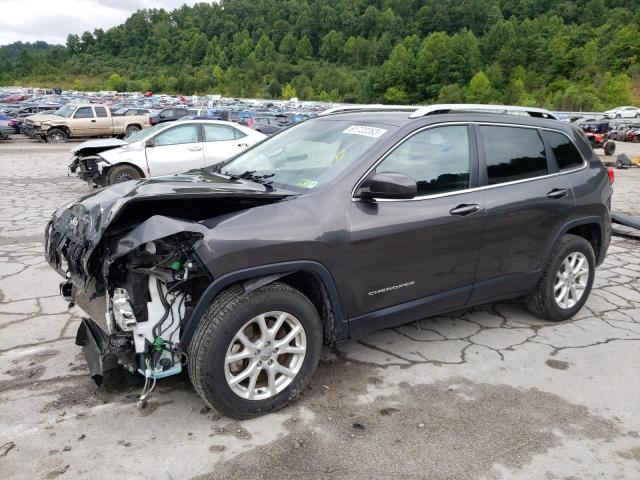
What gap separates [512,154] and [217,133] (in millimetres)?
7916

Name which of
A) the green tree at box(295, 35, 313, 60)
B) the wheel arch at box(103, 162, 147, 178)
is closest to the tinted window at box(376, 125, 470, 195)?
the wheel arch at box(103, 162, 147, 178)

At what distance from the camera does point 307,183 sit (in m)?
3.39

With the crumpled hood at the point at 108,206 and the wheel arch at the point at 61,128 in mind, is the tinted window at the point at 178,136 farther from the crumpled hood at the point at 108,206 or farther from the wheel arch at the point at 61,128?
the wheel arch at the point at 61,128

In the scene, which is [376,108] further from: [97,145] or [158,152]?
[97,145]

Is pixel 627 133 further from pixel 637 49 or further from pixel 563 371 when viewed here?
pixel 637 49

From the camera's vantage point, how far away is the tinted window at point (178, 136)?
10500 millimetres

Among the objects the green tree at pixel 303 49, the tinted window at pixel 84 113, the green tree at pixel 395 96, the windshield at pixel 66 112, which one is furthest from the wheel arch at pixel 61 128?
the green tree at pixel 303 49

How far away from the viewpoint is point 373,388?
136 inches

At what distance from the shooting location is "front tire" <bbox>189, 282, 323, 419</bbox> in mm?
2818

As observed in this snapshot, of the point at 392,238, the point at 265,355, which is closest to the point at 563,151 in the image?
the point at 392,238

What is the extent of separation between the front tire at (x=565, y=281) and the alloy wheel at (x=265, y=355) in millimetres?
2374

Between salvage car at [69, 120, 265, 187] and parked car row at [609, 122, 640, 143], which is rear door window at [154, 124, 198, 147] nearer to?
salvage car at [69, 120, 265, 187]

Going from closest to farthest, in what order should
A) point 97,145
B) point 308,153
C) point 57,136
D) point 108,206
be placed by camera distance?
1. point 108,206
2. point 308,153
3. point 97,145
4. point 57,136

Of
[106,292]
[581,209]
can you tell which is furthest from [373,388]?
[581,209]
